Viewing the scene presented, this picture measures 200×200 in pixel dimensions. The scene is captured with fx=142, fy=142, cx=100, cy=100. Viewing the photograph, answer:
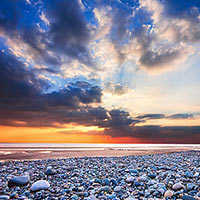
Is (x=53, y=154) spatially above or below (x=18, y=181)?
below

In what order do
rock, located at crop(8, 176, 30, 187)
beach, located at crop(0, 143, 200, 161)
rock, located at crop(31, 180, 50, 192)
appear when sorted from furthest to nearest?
beach, located at crop(0, 143, 200, 161)
rock, located at crop(8, 176, 30, 187)
rock, located at crop(31, 180, 50, 192)

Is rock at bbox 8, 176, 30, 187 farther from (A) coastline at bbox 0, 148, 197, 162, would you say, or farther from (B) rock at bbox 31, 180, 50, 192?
(A) coastline at bbox 0, 148, 197, 162

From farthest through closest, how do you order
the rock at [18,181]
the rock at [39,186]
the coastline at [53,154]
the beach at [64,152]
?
the beach at [64,152], the coastline at [53,154], the rock at [18,181], the rock at [39,186]

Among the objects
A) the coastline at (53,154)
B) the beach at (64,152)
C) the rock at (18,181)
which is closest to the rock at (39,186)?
the rock at (18,181)

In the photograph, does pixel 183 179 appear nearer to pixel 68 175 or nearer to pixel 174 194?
pixel 174 194

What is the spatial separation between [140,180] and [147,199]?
151cm

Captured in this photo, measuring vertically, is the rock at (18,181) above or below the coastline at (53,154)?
above

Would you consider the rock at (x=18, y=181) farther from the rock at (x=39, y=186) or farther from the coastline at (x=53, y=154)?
the coastline at (x=53, y=154)

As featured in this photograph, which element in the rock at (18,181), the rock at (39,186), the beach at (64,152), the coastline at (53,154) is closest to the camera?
the rock at (39,186)

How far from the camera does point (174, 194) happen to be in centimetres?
392

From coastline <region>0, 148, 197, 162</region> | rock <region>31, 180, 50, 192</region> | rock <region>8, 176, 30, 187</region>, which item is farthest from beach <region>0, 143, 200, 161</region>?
rock <region>31, 180, 50, 192</region>

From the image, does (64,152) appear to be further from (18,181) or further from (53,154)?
(18,181)

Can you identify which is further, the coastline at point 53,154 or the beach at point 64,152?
the beach at point 64,152

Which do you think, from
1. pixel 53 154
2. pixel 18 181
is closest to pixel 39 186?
pixel 18 181
